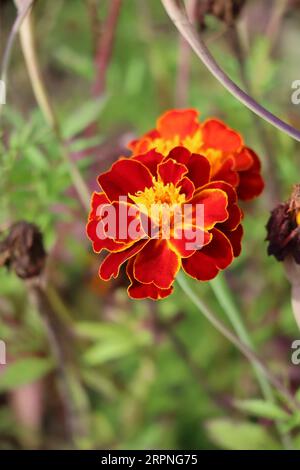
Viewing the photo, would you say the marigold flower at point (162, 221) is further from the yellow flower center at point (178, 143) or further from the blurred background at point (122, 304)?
the blurred background at point (122, 304)

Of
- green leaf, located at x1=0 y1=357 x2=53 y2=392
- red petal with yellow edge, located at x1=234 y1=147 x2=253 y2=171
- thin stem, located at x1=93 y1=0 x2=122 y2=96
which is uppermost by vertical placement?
thin stem, located at x1=93 y1=0 x2=122 y2=96

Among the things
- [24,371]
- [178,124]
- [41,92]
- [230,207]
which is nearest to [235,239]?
[230,207]

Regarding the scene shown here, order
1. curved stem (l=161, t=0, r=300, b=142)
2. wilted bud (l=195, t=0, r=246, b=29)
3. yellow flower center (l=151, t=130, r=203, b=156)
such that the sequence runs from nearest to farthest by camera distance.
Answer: curved stem (l=161, t=0, r=300, b=142)
yellow flower center (l=151, t=130, r=203, b=156)
wilted bud (l=195, t=0, r=246, b=29)

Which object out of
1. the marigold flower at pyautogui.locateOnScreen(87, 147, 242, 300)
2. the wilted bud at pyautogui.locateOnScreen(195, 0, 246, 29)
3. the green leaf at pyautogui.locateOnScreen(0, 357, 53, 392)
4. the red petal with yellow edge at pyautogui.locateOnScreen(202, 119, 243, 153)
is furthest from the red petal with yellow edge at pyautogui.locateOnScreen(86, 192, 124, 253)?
the green leaf at pyautogui.locateOnScreen(0, 357, 53, 392)

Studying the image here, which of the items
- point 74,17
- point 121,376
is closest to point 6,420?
point 121,376

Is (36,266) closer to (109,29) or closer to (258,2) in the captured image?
(109,29)

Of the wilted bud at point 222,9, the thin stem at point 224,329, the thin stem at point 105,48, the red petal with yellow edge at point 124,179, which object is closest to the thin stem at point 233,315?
the thin stem at point 224,329

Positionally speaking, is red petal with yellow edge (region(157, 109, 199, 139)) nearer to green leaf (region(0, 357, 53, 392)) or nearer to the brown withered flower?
the brown withered flower
